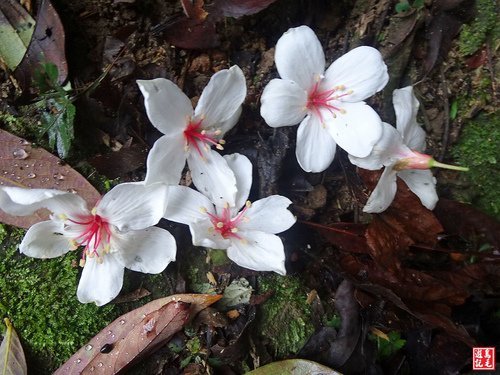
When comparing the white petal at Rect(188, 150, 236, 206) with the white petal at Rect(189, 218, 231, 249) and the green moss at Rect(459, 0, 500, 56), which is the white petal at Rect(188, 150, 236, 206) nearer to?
the white petal at Rect(189, 218, 231, 249)

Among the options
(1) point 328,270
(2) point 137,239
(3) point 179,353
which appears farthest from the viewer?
(1) point 328,270

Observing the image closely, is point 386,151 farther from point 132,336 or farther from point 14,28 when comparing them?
point 14,28

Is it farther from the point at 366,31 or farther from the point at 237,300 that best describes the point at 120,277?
the point at 366,31

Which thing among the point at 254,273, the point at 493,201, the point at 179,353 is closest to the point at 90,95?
the point at 254,273

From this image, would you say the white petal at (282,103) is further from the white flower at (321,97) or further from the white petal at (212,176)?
the white petal at (212,176)

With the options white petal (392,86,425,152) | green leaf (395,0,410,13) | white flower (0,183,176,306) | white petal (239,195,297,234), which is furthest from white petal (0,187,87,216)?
green leaf (395,0,410,13)

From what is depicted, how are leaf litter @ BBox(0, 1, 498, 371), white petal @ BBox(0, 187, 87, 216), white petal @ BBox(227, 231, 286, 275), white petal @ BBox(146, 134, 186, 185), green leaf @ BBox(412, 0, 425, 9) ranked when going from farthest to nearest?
green leaf @ BBox(412, 0, 425, 9), leaf litter @ BBox(0, 1, 498, 371), white petal @ BBox(227, 231, 286, 275), white petal @ BBox(146, 134, 186, 185), white petal @ BBox(0, 187, 87, 216)
